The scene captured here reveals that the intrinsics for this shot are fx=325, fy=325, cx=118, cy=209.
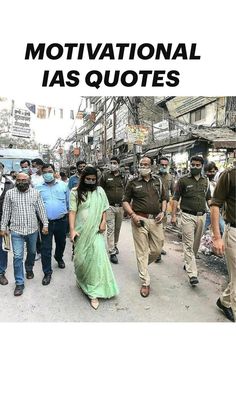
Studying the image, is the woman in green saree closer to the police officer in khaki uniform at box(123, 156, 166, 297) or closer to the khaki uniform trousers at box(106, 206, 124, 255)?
the police officer in khaki uniform at box(123, 156, 166, 297)

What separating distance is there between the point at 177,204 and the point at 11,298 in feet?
8.24

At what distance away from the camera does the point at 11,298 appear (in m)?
3.78

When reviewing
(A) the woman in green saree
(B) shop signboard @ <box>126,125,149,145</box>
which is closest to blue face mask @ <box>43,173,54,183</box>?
(A) the woman in green saree

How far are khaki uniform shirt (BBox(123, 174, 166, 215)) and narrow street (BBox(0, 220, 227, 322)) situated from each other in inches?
39.4

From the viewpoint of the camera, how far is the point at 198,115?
14859mm

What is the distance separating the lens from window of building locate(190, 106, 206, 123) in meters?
14.5

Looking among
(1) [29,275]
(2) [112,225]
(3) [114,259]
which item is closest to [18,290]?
(1) [29,275]

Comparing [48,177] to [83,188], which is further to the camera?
[48,177]

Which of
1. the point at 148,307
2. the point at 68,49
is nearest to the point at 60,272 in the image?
the point at 148,307

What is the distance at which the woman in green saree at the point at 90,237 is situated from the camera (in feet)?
12.0

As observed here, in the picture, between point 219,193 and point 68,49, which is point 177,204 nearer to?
point 219,193

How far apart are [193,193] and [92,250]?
1581mm

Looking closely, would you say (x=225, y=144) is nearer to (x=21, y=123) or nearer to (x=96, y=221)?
(x=96, y=221)

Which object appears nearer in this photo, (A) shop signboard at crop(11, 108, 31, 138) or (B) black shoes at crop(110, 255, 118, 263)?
(B) black shoes at crop(110, 255, 118, 263)
